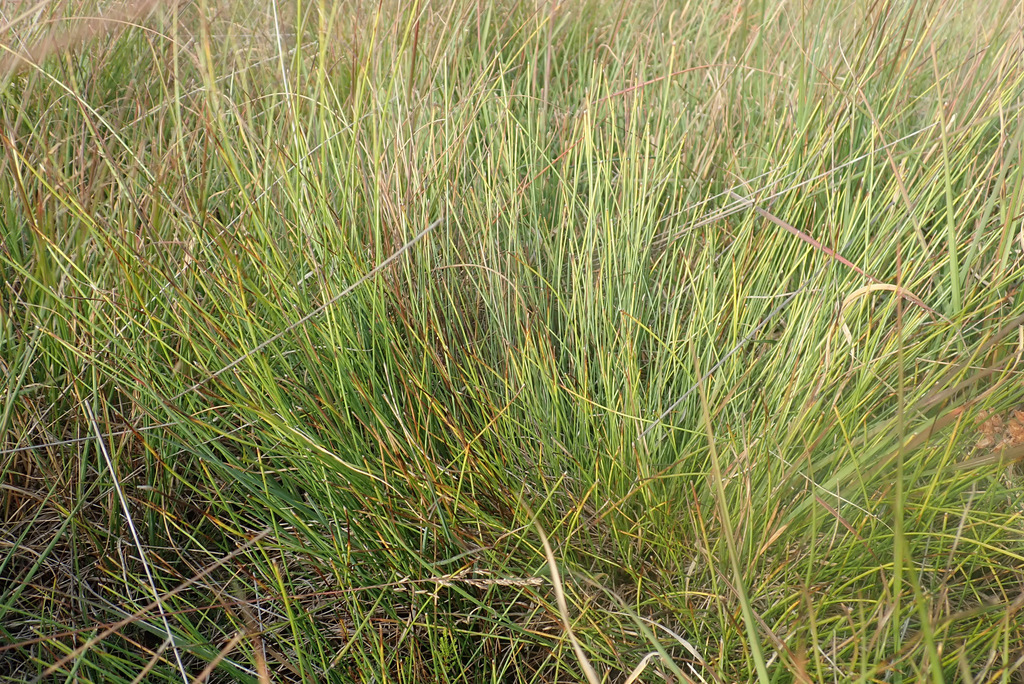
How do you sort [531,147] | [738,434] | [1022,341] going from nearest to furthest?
[1022,341] → [738,434] → [531,147]

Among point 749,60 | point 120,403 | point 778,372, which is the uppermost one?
point 749,60

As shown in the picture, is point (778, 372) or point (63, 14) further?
point (63, 14)

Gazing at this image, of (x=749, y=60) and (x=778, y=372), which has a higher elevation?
(x=749, y=60)

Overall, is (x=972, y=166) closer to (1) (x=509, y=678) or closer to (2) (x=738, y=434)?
(2) (x=738, y=434)

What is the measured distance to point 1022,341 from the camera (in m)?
0.79

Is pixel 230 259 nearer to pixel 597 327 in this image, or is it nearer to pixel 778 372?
pixel 597 327

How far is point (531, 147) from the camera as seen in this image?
1130 mm

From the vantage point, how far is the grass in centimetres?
78

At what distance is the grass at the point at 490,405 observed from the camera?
78 centimetres

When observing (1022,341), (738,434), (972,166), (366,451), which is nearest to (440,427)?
(366,451)

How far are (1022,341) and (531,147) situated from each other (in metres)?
0.68

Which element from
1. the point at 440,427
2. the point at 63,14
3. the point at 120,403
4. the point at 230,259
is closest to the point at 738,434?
the point at 440,427

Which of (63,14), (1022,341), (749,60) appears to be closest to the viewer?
(1022,341)

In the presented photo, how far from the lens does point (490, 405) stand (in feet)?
2.90
